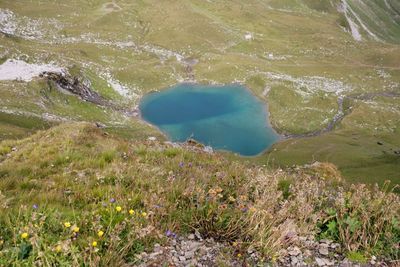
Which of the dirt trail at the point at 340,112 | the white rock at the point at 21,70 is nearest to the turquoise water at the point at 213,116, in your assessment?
the dirt trail at the point at 340,112

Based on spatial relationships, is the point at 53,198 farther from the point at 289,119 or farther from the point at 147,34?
the point at 147,34

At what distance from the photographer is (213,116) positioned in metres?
106

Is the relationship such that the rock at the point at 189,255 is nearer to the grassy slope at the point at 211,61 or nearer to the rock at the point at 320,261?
the rock at the point at 320,261

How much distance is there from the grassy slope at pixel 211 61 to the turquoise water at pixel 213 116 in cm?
464

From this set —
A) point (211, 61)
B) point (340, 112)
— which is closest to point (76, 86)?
point (211, 61)

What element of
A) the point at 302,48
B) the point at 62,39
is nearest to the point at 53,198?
the point at 62,39

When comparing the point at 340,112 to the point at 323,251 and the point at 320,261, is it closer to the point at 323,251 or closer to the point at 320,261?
the point at 323,251

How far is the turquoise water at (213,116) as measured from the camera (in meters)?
95.9

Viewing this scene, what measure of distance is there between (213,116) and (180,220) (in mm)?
96915

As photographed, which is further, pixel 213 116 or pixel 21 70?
pixel 213 116

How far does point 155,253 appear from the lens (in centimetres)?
822

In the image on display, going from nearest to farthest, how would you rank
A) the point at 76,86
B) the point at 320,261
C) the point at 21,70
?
the point at 320,261 < the point at 21,70 < the point at 76,86

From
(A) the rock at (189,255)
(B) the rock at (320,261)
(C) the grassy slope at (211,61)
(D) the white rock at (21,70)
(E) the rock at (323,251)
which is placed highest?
(A) the rock at (189,255)

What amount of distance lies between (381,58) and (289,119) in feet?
273
